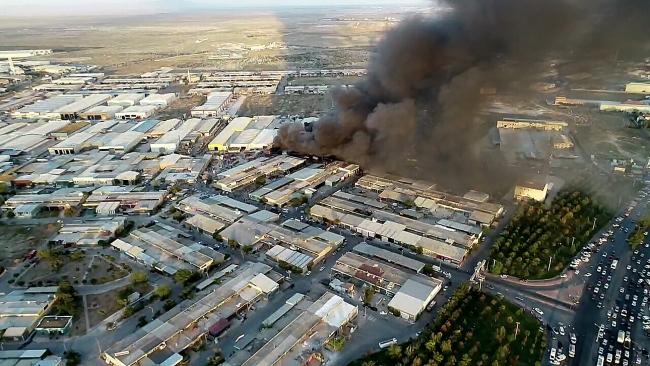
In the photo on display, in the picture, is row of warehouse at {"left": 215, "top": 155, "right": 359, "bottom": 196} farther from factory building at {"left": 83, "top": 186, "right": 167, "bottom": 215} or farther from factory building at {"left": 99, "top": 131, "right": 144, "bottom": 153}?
factory building at {"left": 99, "top": 131, "right": 144, "bottom": 153}

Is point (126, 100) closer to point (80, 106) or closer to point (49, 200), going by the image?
point (80, 106)

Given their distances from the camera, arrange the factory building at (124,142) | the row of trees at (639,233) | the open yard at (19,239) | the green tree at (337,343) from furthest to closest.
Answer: the factory building at (124,142) → the open yard at (19,239) → the row of trees at (639,233) → the green tree at (337,343)

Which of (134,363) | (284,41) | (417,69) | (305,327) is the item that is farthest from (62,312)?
(284,41)

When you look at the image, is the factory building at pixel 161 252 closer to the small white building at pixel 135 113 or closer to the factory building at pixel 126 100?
the small white building at pixel 135 113

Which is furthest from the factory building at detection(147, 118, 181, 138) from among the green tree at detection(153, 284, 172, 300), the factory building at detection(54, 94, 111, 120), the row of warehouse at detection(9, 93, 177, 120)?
the green tree at detection(153, 284, 172, 300)

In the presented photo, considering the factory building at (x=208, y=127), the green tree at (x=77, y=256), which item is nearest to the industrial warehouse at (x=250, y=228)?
the green tree at (x=77, y=256)

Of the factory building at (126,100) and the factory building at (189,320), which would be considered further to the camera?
the factory building at (126,100)
